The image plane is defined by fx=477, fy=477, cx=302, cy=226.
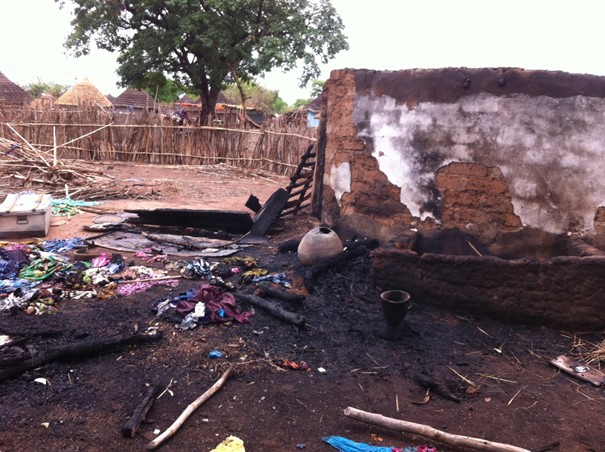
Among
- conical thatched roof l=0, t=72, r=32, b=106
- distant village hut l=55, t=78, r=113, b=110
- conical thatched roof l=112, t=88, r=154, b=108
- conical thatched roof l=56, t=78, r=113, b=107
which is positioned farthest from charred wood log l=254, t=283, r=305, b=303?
conical thatched roof l=112, t=88, r=154, b=108

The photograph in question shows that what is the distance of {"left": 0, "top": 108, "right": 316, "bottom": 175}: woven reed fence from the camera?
51.5ft

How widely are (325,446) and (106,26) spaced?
21.7 metres

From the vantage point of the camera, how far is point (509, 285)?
4.45 meters

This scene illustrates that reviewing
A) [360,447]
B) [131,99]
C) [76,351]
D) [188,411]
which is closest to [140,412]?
[188,411]

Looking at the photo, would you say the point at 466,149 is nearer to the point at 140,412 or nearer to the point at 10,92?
the point at 140,412

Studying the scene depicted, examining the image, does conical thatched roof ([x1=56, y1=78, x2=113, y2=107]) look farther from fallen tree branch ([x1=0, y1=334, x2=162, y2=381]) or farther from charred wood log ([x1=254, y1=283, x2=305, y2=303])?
fallen tree branch ([x1=0, y1=334, x2=162, y2=381])

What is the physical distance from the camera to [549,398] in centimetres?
352

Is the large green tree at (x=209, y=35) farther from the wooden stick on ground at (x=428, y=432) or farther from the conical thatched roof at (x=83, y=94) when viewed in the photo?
the wooden stick on ground at (x=428, y=432)

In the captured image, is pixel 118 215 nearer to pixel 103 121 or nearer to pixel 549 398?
pixel 549 398

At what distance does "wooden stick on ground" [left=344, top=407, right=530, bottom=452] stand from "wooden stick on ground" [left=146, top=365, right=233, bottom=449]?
3.22 feet

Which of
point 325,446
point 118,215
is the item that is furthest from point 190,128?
point 325,446

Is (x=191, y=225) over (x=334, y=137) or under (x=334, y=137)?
under

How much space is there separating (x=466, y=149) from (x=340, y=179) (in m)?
1.76

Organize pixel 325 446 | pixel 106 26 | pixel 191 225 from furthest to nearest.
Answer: pixel 106 26
pixel 191 225
pixel 325 446
